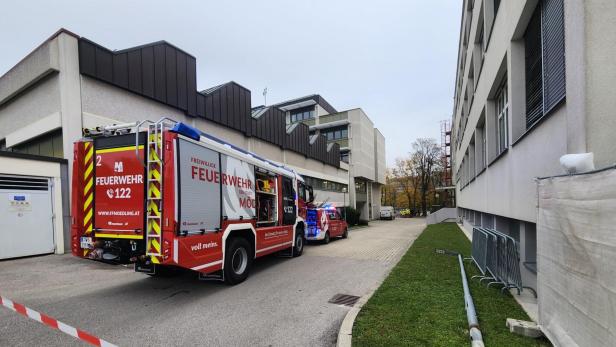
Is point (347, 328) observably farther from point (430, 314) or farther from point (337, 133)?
point (337, 133)

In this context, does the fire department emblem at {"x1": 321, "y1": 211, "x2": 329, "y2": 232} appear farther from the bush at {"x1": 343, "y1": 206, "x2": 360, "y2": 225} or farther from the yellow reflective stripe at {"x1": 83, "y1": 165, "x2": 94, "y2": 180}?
the bush at {"x1": 343, "y1": 206, "x2": 360, "y2": 225}

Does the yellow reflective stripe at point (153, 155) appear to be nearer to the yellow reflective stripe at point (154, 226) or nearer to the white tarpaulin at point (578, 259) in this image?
the yellow reflective stripe at point (154, 226)

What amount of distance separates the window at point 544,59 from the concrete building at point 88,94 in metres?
13.3

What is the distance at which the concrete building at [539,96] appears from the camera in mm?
3562

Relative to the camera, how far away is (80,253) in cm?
612

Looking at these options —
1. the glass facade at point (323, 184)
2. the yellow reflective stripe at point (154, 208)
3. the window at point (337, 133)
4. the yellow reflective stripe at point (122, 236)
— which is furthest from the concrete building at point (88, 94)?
the window at point (337, 133)

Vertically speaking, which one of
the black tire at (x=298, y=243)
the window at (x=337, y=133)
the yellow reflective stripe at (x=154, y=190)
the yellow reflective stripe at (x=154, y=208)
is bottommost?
the black tire at (x=298, y=243)

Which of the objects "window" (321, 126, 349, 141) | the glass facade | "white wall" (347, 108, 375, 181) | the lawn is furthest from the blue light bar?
"window" (321, 126, 349, 141)

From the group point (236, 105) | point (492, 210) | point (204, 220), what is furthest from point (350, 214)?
point (204, 220)

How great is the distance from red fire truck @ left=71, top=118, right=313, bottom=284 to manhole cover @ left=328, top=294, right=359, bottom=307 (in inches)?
94.3

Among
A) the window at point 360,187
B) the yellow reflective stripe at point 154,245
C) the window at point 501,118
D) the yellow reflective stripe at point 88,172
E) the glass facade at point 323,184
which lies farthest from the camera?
the window at point 360,187

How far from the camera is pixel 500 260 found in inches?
252

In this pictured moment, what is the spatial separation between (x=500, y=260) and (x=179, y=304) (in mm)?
6365

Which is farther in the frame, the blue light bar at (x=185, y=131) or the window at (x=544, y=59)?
the blue light bar at (x=185, y=131)
